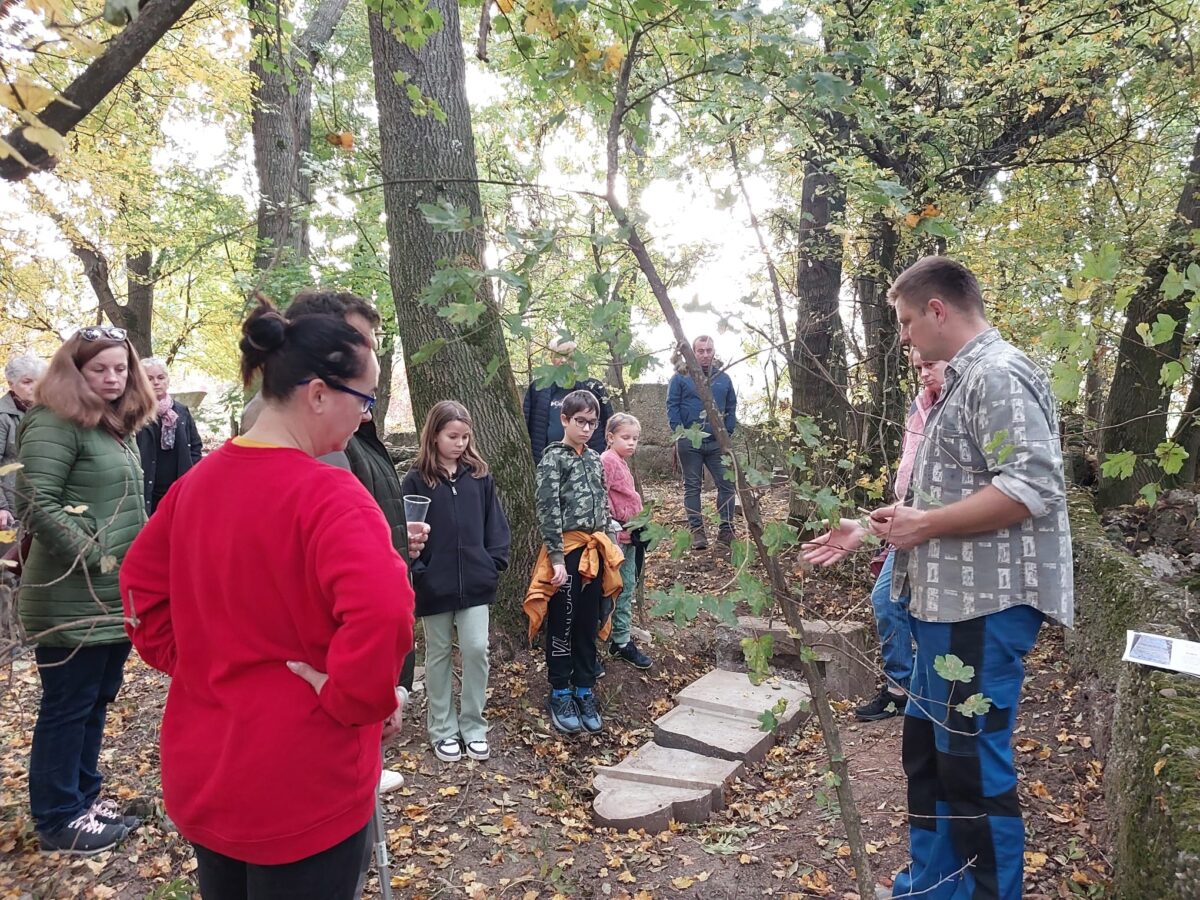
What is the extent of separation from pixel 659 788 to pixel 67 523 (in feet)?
9.40

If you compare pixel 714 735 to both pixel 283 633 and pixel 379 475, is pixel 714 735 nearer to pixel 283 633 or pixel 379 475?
pixel 379 475

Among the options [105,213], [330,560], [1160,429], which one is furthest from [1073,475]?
[105,213]

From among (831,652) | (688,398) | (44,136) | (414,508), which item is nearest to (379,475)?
(414,508)

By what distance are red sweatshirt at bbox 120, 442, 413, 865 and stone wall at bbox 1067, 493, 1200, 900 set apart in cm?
223

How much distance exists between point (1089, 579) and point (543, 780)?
3.16 meters

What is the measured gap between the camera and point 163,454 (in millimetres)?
5012

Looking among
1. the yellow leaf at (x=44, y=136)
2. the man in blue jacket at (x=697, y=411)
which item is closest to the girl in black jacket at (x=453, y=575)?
the yellow leaf at (x=44, y=136)

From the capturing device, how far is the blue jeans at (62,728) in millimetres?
3039

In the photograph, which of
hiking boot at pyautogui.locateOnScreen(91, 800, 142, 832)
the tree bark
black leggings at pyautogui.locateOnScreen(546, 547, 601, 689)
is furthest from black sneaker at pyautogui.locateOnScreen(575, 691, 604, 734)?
the tree bark

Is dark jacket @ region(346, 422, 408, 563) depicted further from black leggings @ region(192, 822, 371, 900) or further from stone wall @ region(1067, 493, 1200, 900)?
stone wall @ region(1067, 493, 1200, 900)

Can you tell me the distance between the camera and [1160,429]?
21.8ft

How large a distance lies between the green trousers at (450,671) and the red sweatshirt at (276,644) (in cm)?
247

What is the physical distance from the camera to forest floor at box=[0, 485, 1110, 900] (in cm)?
308

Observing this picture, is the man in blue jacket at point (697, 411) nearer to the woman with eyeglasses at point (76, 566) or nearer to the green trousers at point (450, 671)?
the green trousers at point (450, 671)
